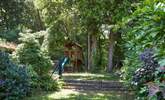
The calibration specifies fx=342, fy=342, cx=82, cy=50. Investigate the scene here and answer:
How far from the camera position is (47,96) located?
463 inches

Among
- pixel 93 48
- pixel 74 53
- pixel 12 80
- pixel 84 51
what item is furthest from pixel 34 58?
pixel 74 53

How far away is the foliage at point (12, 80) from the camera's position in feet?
32.8

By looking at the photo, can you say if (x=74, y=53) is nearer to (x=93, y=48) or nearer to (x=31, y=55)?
(x=93, y=48)

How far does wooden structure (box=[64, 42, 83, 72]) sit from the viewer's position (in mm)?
28844

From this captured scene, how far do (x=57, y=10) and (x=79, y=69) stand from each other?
7.88 metres

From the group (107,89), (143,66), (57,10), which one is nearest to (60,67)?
(107,89)

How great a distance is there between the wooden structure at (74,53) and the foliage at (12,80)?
17.5m

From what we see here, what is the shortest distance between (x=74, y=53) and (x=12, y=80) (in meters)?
18.8

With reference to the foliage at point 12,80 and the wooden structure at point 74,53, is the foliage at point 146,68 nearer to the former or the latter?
the foliage at point 12,80

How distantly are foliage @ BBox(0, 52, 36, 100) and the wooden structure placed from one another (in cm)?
1749

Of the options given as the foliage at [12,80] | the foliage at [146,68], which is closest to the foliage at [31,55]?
the foliage at [12,80]

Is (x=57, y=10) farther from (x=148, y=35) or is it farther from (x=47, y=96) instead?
(x=148, y=35)

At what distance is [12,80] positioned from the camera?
10422 mm

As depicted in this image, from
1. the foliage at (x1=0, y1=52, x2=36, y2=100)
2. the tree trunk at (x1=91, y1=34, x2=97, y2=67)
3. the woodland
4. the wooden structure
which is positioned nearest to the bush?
the woodland
